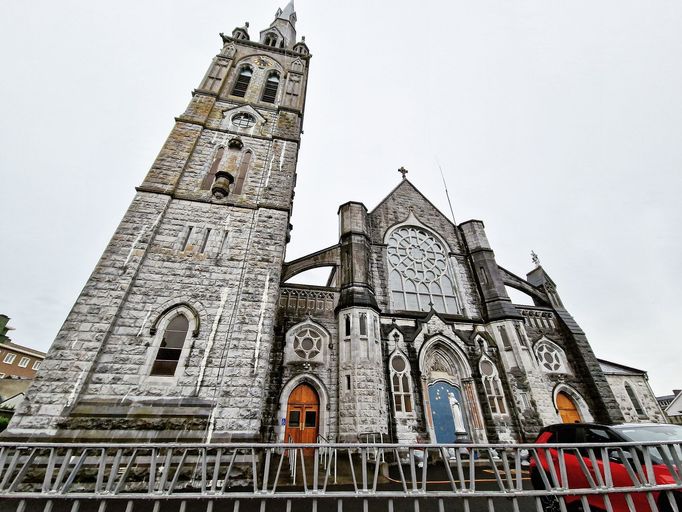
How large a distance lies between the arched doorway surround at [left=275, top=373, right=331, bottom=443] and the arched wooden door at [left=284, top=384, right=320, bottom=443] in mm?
93

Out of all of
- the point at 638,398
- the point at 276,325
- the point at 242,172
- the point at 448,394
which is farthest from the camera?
the point at 638,398

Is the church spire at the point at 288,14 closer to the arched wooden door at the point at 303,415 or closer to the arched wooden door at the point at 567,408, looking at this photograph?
the arched wooden door at the point at 303,415

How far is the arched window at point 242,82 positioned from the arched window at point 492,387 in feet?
61.0

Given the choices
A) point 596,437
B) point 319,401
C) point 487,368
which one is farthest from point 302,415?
point 596,437

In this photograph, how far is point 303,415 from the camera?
Result: 1013cm

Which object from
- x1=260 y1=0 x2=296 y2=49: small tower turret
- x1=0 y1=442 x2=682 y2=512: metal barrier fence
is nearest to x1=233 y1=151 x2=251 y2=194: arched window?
x1=0 y1=442 x2=682 y2=512: metal barrier fence

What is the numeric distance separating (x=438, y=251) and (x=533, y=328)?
5.96 m

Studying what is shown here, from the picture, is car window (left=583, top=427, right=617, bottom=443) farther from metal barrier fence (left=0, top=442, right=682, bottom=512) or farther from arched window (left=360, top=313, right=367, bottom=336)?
arched window (left=360, top=313, right=367, bottom=336)

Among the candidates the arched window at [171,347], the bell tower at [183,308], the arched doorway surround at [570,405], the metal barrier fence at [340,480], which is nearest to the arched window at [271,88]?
the bell tower at [183,308]

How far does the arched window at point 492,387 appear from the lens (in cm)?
1123

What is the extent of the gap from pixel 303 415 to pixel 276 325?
3.43 meters

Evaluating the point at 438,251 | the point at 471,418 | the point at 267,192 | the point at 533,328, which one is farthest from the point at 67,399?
the point at 533,328

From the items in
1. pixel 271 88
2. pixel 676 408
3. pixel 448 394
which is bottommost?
pixel 448 394

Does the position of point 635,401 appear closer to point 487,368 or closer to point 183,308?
point 487,368
